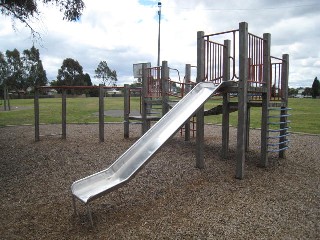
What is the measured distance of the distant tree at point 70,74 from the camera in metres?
83.4

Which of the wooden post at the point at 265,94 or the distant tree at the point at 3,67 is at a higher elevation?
the distant tree at the point at 3,67

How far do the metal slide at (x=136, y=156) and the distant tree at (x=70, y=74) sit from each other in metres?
81.8

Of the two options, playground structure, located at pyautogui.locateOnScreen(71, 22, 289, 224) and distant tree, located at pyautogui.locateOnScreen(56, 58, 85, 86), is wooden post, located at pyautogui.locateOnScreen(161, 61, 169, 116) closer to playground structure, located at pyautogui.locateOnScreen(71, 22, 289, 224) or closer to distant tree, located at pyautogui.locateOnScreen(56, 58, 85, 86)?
playground structure, located at pyautogui.locateOnScreen(71, 22, 289, 224)

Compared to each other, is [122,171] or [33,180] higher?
[122,171]

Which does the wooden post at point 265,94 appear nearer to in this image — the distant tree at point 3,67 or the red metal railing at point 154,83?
the red metal railing at point 154,83

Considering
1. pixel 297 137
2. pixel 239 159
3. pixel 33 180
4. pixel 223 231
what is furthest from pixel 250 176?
pixel 297 137

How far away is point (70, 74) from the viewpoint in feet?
278

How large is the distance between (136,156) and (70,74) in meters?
84.8

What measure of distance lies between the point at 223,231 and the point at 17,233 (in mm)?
2221

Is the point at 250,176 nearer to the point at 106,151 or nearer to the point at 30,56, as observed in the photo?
the point at 106,151

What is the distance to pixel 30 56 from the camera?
245ft

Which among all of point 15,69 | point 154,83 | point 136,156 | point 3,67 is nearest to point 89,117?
point 154,83

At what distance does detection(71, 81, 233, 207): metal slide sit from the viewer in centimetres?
381

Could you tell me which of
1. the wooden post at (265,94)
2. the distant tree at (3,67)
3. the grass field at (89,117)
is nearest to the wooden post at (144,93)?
the wooden post at (265,94)
